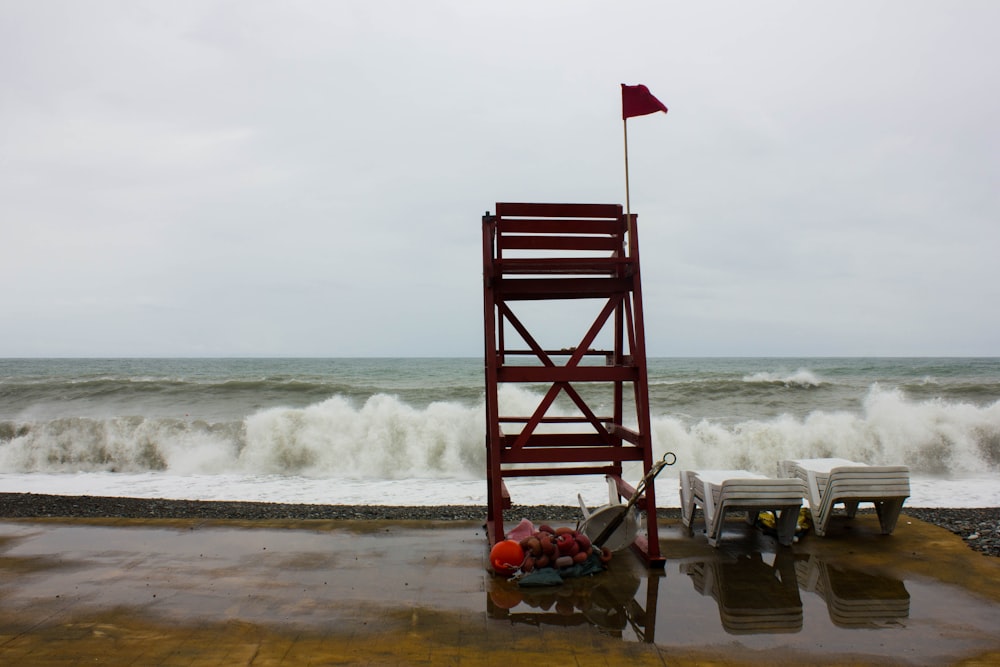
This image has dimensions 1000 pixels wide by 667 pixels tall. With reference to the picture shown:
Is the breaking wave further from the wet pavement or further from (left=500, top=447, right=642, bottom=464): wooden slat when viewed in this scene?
(left=500, top=447, right=642, bottom=464): wooden slat

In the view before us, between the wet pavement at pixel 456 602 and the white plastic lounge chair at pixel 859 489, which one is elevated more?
the white plastic lounge chair at pixel 859 489

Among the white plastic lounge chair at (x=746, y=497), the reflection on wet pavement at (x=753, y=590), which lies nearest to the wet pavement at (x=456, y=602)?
the reflection on wet pavement at (x=753, y=590)

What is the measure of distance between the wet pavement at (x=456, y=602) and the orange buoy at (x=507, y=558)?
12cm

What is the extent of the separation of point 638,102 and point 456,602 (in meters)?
5.58

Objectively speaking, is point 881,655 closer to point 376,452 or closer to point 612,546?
point 612,546

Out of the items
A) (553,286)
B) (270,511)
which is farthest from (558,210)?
(270,511)

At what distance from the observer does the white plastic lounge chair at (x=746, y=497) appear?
6594 millimetres

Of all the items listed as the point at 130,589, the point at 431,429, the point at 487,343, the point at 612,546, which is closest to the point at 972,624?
the point at 612,546

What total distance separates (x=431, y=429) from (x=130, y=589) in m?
12.6

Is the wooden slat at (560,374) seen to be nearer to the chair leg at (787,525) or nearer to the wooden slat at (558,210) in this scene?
the wooden slat at (558,210)

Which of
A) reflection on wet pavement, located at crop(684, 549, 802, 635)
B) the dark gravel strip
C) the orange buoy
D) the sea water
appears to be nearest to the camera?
reflection on wet pavement, located at crop(684, 549, 802, 635)

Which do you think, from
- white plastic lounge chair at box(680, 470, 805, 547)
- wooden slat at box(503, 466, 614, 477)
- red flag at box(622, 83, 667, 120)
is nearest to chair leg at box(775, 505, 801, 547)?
white plastic lounge chair at box(680, 470, 805, 547)

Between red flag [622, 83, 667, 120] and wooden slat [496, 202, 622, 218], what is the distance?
1.16 m

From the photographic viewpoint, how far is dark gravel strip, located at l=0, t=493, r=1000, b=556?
31.8 feet
